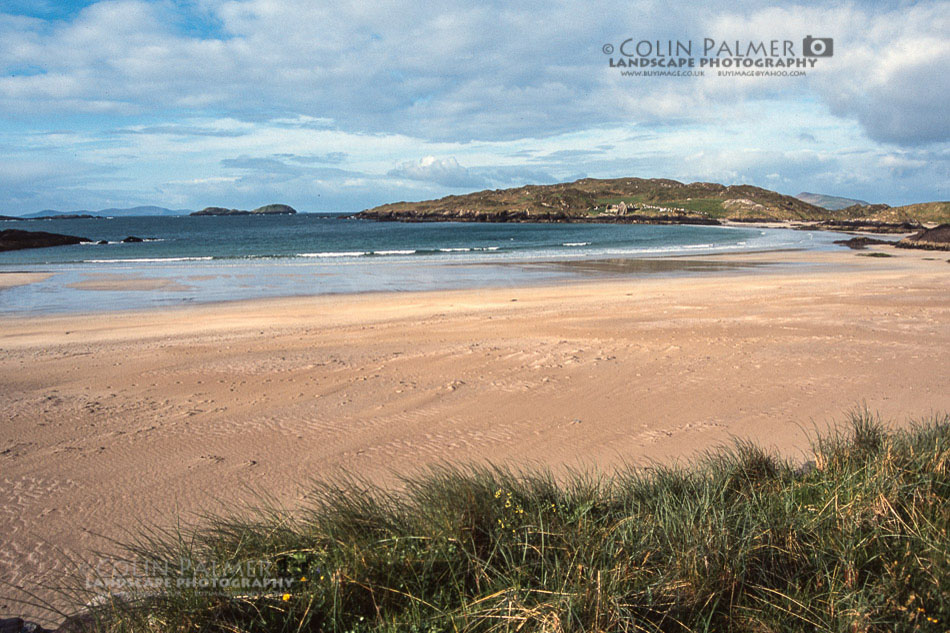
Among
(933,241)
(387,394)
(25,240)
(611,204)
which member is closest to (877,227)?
(933,241)

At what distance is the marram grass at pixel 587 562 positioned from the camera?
8.57 ft

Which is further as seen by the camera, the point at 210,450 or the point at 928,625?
the point at 210,450

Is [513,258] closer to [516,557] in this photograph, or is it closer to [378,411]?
[378,411]

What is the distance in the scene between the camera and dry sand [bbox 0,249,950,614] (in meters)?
5.29

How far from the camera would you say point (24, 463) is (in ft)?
18.5

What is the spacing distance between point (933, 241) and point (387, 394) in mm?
43045

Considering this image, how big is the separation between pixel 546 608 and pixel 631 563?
1.70ft

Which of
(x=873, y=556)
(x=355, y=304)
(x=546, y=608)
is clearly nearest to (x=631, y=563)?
(x=546, y=608)

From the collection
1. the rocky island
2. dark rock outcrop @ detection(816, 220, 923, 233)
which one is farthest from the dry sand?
the rocky island

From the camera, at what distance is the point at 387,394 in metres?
7.87

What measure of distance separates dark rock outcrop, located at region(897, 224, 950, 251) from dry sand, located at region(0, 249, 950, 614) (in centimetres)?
2864

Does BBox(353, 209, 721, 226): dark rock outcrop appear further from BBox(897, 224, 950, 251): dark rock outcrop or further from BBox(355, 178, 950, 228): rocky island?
BBox(897, 224, 950, 251): dark rock outcrop

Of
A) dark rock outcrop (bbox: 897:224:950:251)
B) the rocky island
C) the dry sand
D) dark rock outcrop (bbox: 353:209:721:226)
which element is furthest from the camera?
dark rock outcrop (bbox: 353:209:721:226)

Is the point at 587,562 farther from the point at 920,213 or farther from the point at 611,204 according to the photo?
the point at 611,204
